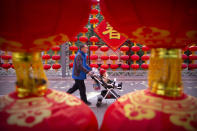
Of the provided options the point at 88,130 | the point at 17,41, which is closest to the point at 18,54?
the point at 17,41

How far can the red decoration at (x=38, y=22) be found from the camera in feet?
1.94

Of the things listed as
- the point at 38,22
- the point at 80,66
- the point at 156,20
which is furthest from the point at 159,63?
the point at 80,66

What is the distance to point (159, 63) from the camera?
0.80m

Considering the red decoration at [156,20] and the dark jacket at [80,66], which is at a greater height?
the red decoration at [156,20]

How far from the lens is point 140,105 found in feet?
2.54

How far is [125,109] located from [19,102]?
1.65ft

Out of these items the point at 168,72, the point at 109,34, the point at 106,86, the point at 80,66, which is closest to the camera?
the point at 168,72

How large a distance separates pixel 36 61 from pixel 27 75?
8 cm

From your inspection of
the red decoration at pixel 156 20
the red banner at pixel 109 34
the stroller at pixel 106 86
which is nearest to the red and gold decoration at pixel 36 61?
the red decoration at pixel 156 20

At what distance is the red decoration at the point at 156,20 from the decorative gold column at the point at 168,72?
0.04m

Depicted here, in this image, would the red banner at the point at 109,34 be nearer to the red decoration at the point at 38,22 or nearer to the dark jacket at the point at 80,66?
the dark jacket at the point at 80,66

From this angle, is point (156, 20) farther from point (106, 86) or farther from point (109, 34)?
point (109, 34)

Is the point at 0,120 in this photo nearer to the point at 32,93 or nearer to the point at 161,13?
the point at 32,93

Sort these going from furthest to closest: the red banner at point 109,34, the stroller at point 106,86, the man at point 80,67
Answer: the red banner at point 109,34 < the stroller at point 106,86 < the man at point 80,67
